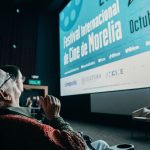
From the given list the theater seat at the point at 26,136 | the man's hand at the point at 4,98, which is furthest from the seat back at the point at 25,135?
the man's hand at the point at 4,98

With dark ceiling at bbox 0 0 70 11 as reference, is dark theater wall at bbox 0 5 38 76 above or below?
below

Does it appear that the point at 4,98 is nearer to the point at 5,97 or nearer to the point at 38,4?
the point at 5,97

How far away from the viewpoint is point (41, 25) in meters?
5.32

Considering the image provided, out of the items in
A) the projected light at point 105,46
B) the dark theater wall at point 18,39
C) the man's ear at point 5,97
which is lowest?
the man's ear at point 5,97

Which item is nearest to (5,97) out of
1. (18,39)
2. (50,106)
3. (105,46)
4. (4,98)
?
(4,98)

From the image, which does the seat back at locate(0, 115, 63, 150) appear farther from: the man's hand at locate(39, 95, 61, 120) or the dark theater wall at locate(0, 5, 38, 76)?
the dark theater wall at locate(0, 5, 38, 76)

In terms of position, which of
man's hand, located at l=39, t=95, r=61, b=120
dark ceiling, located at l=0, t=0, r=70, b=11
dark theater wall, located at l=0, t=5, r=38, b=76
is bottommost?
man's hand, located at l=39, t=95, r=61, b=120

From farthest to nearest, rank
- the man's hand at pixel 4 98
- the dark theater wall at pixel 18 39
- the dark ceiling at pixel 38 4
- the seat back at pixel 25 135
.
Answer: the dark ceiling at pixel 38 4 < the dark theater wall at pixel 18 39 < the man's hand at pixel 4 98 < the seat back at pixel 25 135

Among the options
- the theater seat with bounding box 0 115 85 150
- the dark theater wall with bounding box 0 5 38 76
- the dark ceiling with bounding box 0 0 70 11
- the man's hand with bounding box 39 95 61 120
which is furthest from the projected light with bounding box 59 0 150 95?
the theater seat with bounding box 0 115 85 150

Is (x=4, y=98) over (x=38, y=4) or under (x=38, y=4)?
under

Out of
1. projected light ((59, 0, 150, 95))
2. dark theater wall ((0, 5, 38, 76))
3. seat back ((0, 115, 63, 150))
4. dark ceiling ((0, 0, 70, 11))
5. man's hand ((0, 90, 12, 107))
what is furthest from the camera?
dark ceiling ((0, 0, 70, 11))

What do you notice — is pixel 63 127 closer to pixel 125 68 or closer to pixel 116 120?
pixel 125 68

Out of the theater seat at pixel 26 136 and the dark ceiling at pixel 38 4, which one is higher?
the dark ceiling at pixel 38 4

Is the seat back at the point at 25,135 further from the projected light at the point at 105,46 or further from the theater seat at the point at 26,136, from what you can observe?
the projected light at the point at 105,46
